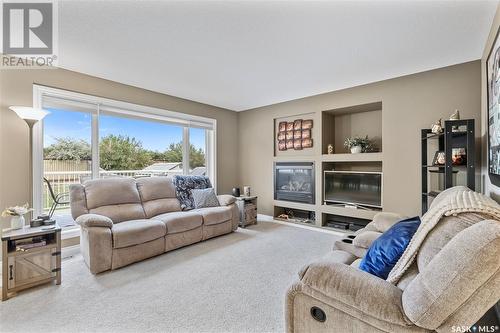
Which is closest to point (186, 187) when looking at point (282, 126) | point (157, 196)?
point (157, 196)

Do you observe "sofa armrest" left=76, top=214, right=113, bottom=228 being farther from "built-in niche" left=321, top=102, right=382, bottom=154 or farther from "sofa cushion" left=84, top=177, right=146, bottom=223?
"built-in niche" left=321, top=102, right=382, bottom=154

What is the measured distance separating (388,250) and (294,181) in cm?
340

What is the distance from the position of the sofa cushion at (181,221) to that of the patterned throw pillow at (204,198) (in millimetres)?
472

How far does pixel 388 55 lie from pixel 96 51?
3.39 m

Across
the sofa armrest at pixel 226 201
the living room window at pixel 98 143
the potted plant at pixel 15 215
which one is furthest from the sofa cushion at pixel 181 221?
the potted plant at pixel 15 215

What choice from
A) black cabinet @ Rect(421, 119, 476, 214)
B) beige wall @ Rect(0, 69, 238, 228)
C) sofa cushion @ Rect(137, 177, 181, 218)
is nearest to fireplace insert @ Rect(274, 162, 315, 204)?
black cabinet @ Rect(421, 119, 476, 214)

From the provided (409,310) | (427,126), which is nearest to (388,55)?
(427,126)

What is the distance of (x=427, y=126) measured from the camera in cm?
324

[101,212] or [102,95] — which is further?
[102,95]

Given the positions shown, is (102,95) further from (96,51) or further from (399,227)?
(399,227)

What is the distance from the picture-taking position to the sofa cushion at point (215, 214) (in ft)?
11.8

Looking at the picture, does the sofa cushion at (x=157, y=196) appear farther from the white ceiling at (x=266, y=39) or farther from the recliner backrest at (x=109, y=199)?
the white ceiling at (x=266, y=39)

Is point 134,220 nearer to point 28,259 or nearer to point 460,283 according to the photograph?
point 28,259

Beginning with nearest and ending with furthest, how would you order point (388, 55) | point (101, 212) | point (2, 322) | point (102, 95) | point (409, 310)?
point (409, 310), point (2, 322), point (388, 55), point (101, 212), point (102, 95)
